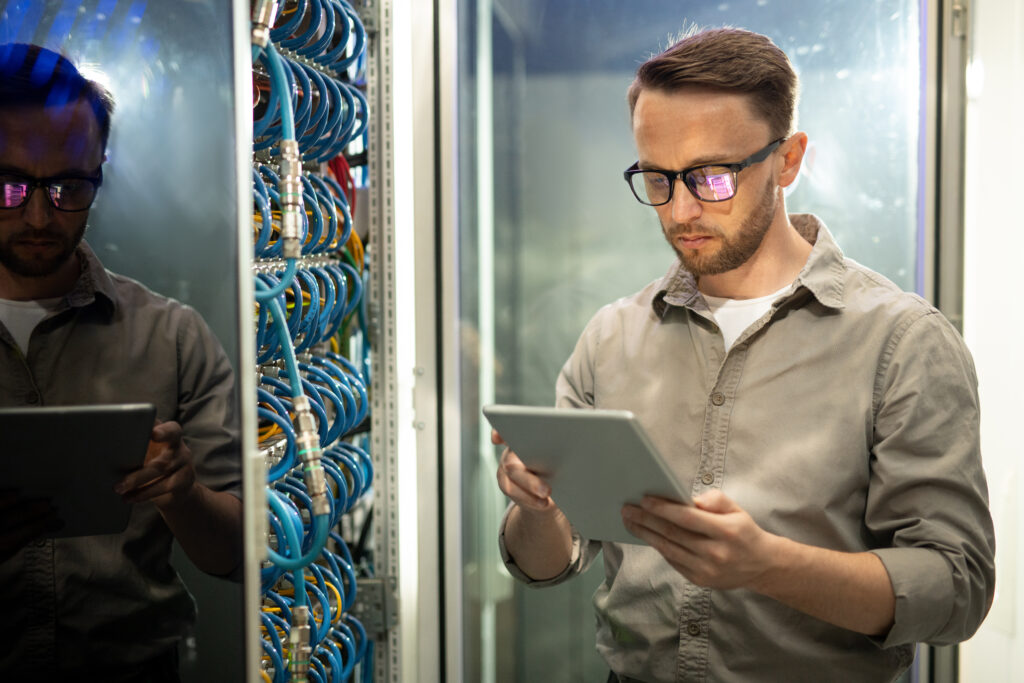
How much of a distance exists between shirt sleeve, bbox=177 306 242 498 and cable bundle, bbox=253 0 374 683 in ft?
0.73

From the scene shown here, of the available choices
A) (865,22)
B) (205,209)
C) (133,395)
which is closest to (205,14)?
(205,209)

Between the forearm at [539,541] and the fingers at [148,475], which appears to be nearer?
the fingers at [148,475]

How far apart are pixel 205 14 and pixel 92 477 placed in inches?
22.9

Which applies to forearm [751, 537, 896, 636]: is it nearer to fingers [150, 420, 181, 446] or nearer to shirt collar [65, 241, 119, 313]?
fingers [150, 420, 181, 446]

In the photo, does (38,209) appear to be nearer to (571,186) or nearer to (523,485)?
(523,485)

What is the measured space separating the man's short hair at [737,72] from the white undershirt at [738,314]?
11.8 inches

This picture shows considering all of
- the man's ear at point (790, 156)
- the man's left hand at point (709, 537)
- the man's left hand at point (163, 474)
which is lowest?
the man's left hand at point (709, 537)

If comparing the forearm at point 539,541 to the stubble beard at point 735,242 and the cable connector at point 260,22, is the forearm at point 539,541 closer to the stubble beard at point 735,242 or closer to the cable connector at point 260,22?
the stubble beard at point 735,242

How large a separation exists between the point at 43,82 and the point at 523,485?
879mm

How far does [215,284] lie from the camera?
42.5 inches

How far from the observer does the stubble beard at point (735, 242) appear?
1.52 meters

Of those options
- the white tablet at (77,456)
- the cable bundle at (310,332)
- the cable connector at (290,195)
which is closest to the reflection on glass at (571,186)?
the cable bundle at (310,332)

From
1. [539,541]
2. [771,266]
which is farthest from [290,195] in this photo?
[771,266]

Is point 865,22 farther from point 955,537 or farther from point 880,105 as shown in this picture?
point 955,537
